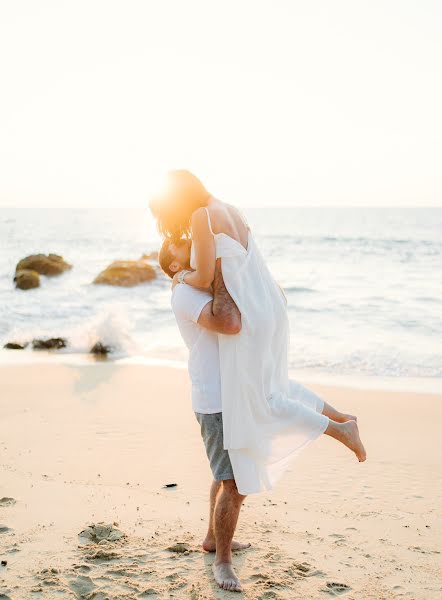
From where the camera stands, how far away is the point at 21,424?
6453 mm

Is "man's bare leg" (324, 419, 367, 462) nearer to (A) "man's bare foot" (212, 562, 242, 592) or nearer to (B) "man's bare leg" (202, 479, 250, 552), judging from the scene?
(B) "man's bare leg" (202, 479, 250, 552)

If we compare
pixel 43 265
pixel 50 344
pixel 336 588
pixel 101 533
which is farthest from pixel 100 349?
pixel 43 265

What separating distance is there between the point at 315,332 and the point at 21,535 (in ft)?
30.2

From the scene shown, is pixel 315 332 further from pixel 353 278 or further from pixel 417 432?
pixel 353 278

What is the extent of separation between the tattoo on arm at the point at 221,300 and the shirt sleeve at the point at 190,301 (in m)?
0.06

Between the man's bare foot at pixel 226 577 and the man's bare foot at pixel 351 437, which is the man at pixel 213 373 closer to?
the man's bare foot at pixel 226 577

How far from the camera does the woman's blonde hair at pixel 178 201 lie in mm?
3604

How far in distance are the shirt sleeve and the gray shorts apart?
537 millimetres

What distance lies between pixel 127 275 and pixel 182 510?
57.7 feet

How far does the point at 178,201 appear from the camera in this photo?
360cm

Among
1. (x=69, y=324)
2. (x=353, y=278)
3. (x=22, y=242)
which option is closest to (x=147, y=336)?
(x=69, y=324)

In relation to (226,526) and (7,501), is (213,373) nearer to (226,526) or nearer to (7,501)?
(226,526)

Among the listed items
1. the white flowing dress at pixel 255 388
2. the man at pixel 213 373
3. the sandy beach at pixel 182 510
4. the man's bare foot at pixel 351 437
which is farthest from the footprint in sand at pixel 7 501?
the man's bare foot at pixel 351 437

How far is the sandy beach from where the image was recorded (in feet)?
12.1
